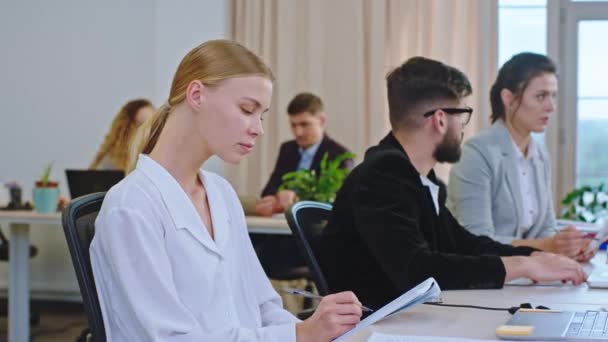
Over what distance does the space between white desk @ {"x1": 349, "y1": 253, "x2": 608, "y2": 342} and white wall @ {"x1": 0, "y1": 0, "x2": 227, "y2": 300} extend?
16.0ft

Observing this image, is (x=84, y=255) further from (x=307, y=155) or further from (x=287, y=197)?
(x=307, y=155)

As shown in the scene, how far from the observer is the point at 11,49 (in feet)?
22.1

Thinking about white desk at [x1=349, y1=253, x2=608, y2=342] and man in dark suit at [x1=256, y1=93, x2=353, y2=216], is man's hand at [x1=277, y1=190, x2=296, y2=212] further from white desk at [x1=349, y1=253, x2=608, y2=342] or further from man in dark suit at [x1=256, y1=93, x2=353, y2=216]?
white desk at [x1=349, y1=253, x2=608, y2=342]

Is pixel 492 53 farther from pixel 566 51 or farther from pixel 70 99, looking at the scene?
pixel 70 99

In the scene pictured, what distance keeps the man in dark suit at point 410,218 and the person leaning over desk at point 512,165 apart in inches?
24.3

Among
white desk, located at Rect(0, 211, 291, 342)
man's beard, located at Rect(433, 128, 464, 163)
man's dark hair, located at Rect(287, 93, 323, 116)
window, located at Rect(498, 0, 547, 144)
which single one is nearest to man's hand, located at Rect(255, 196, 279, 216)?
white desk, located at Rect(0, 211, 291, 342)

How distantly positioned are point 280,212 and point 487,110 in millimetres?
2299

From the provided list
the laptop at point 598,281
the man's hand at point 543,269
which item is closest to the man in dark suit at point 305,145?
the laptop at point 598,281

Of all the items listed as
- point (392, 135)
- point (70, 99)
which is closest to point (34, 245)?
point (70, 99)

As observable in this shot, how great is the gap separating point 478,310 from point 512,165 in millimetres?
1505

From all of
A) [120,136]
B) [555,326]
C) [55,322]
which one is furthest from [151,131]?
[55,322]

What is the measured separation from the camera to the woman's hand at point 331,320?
1497 millimetres

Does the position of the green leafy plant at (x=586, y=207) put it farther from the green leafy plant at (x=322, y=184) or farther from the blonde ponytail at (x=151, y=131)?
the blonde ponytail at (x=151, y=131)

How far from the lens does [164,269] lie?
4.93 ft
